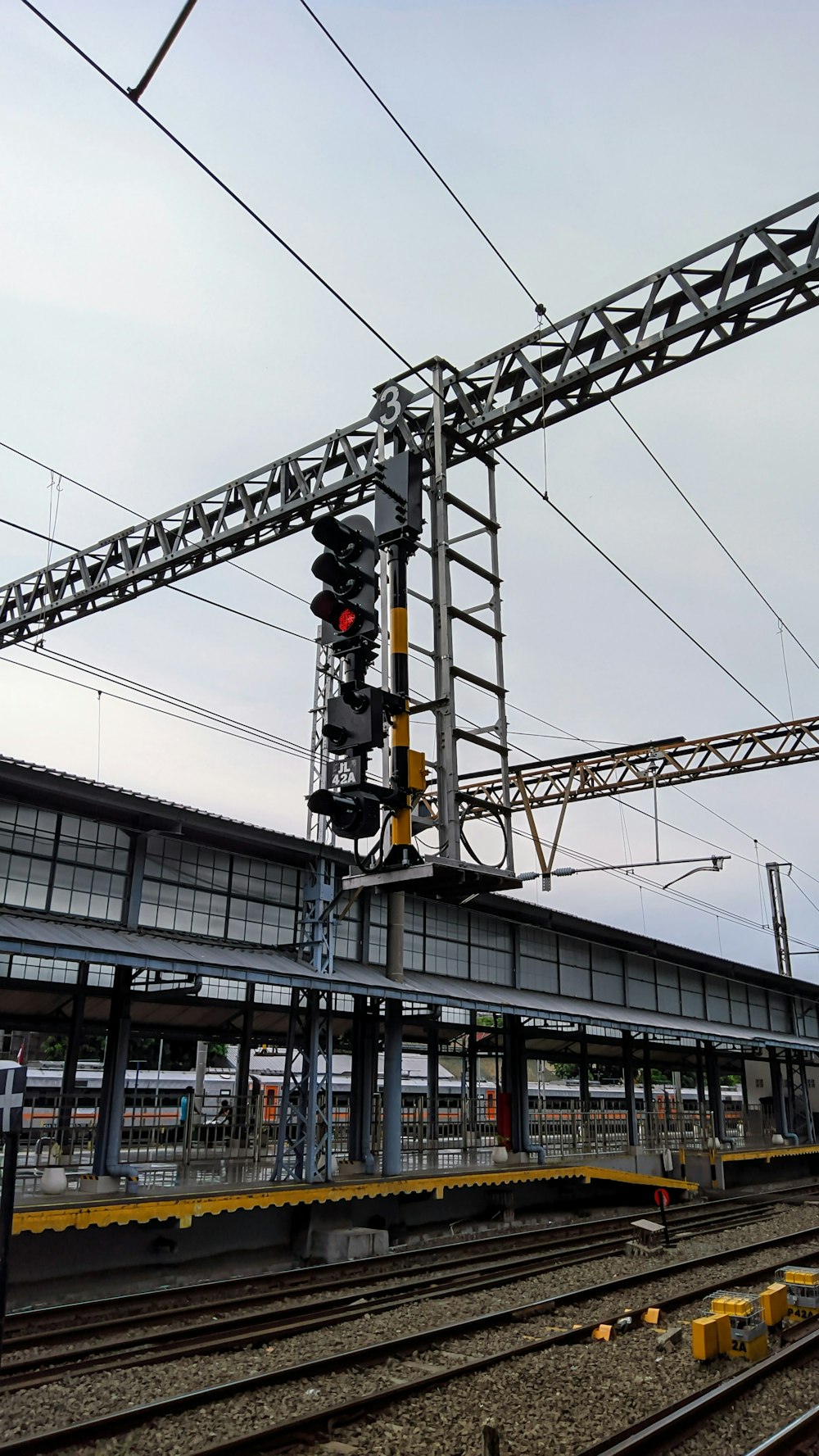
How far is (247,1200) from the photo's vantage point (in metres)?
15.4

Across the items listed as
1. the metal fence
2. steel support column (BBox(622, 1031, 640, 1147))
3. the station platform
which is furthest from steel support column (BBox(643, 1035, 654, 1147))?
the station platform

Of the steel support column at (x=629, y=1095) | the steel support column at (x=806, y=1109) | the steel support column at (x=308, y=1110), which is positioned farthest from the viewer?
the steel support column at (x=806, y=1109)

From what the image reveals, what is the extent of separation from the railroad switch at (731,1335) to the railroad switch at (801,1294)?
145 centimetres

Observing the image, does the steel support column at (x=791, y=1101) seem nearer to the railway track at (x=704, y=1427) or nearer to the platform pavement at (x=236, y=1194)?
the platform pavement at (x=236, y=1194)

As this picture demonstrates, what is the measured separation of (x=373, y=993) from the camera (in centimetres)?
1983

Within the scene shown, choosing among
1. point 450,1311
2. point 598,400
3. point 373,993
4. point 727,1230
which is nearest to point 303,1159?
point 373,993

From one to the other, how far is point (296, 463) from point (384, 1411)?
11.0 m

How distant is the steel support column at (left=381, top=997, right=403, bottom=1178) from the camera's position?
20.4 metres

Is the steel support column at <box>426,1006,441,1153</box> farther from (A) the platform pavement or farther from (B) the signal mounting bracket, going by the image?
(B) the signal mounting bracket

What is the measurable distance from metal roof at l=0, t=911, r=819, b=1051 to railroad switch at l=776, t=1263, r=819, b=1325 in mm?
9135

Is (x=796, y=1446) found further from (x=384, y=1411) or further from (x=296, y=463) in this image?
(x=296, y=463)

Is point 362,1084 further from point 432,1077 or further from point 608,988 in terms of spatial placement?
point 608,988

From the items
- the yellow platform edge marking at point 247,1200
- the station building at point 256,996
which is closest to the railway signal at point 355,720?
the station building at point 256,996

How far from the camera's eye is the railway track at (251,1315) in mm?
9898
